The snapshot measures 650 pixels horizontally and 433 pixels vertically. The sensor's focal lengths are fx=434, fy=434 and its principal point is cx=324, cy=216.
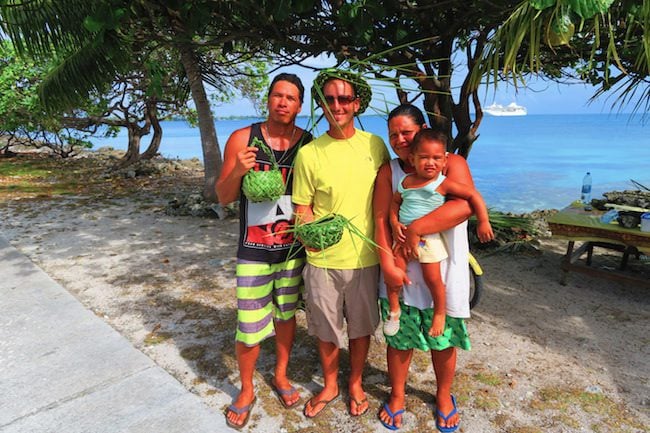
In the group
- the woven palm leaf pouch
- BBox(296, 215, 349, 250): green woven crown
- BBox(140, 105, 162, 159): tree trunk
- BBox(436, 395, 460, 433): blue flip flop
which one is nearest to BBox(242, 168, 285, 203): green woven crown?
the woven palm leaf pouch

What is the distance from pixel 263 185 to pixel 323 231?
1.20 ft

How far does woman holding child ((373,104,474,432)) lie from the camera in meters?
2.01

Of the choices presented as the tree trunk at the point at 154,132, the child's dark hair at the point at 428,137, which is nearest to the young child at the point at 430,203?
the child's dark hair at the point at 428,137

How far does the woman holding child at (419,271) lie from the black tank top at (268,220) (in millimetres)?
467

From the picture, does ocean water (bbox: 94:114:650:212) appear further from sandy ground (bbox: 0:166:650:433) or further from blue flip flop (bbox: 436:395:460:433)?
blue flip flop (bbox: 436:395:460:433)

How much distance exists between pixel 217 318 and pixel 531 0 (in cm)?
319

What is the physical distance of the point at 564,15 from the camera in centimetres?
217

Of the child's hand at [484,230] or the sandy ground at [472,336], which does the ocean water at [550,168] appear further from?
the child's hand at [484,230]

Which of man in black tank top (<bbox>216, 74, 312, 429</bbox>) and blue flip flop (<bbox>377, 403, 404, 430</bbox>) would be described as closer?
man in black tank top (<bbox>216, 74, 312, 429</bbox>)

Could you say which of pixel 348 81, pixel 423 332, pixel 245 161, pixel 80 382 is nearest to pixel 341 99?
pixel 348 81

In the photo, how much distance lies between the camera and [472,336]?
11.3 feet

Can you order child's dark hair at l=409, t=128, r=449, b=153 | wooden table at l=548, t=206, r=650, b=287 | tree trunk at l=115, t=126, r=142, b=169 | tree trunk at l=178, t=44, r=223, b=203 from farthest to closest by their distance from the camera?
1. tree trunk at l=115, t=126, r=142, b=169
2. tree trunk at l=178, t=44, r=223, b=203
3. wooden table at l=548, t=206, r=650, b=287
4. child's dark hair at l=409, t=128, r=449, b=153

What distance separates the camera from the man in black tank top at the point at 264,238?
7.11ft

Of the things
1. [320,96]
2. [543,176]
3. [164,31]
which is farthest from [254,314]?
[543,176]
